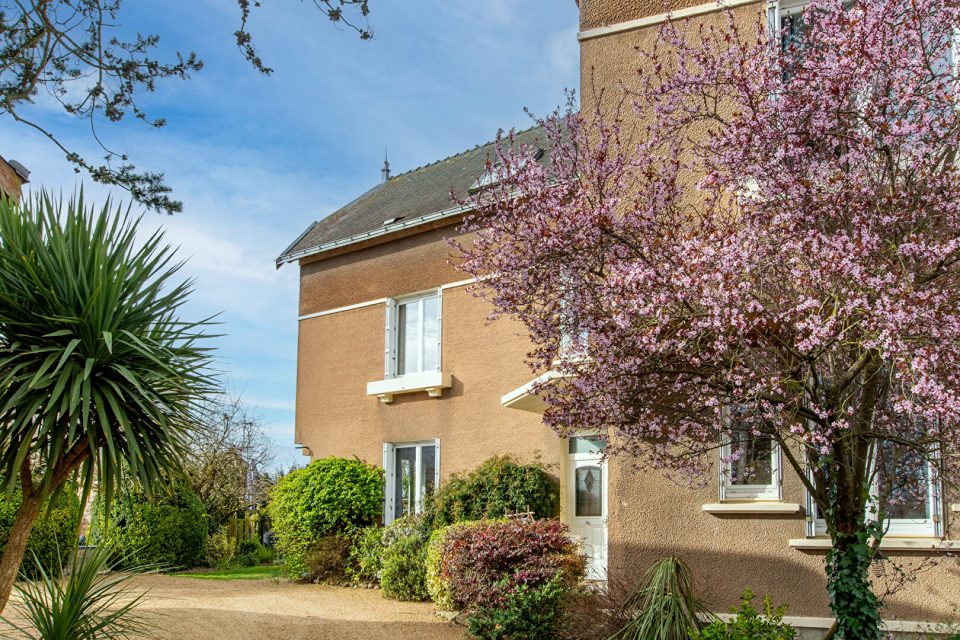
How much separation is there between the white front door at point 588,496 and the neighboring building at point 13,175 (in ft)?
47.5

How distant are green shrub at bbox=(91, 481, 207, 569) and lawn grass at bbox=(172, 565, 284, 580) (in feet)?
1.34

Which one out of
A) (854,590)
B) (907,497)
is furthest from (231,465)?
(854,590)

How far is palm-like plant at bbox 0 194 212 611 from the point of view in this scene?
26.9 ft

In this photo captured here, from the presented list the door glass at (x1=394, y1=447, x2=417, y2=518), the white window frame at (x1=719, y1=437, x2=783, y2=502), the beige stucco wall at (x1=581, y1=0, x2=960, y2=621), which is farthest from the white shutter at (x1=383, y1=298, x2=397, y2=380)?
the white window frame at (x1=719, y1=437, x2=783, y2=502)

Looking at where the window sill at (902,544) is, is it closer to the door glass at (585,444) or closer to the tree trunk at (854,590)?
the tree trunk at (854,590)

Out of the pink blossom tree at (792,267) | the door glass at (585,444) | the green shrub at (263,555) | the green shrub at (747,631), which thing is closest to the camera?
the pink blossom tree at (792,267)

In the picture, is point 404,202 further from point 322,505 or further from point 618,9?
A: point 618,9

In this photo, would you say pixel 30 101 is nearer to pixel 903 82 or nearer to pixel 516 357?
pixel 903 82

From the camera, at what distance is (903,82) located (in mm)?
7168

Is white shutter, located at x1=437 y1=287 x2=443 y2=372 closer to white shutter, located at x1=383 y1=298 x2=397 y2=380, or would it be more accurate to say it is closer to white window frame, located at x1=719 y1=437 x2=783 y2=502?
white shutter, located at x1=383 y1=298 x2=397 y2=380

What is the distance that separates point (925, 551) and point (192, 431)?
764 centimetres

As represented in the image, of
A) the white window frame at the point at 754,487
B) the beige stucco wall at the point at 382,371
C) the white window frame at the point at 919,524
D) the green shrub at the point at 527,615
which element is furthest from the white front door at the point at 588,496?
the white window frame at the point at 919,524

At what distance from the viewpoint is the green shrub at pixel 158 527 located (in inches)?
701

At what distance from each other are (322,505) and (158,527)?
3733mm
